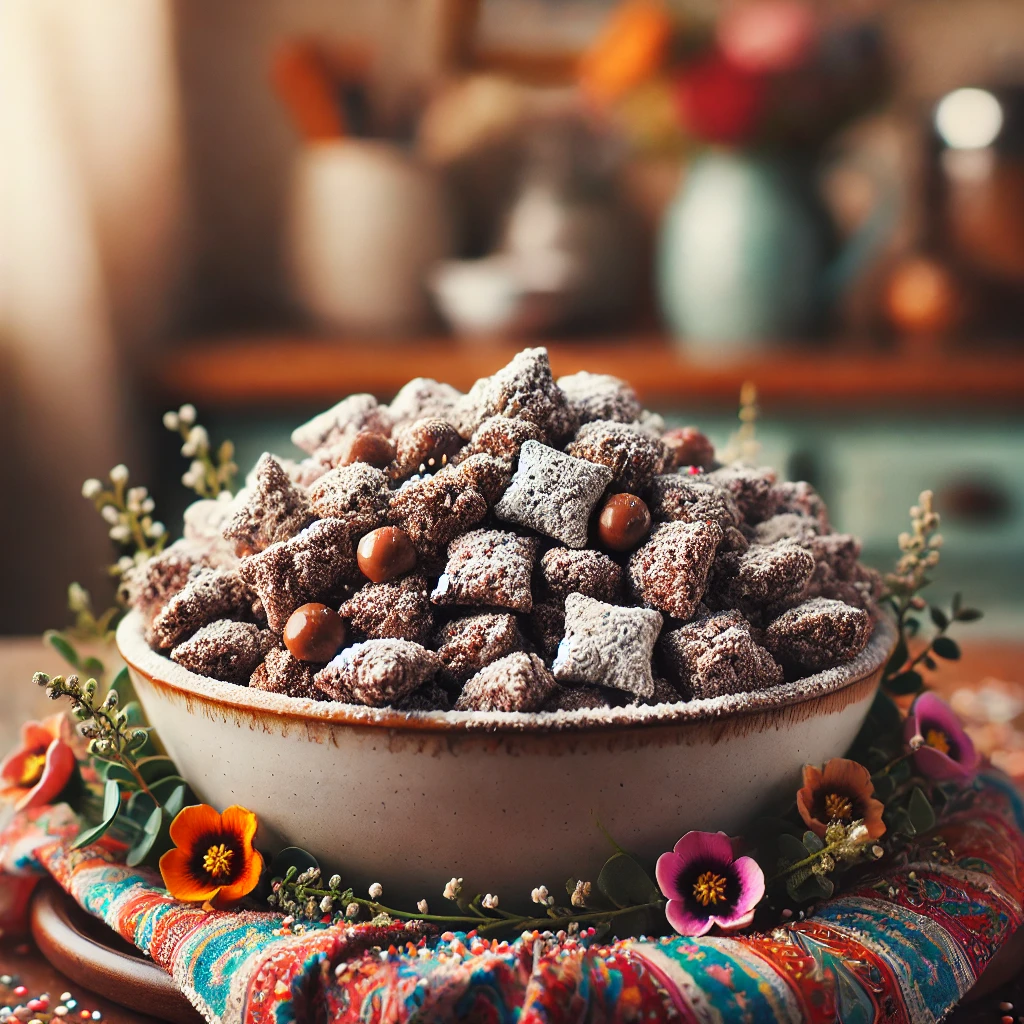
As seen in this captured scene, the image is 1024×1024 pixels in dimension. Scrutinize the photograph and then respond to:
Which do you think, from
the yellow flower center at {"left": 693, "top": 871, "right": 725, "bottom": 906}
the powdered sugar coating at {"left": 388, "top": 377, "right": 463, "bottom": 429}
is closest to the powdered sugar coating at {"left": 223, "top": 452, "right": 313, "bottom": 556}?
the powdered sugar coating at {"left": 388, "top": 377, "right": 463, "bottom": 429}

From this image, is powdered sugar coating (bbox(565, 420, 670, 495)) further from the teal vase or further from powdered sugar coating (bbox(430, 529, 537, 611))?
the teal vase

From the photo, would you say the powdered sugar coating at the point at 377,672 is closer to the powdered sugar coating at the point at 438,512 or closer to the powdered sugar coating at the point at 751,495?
the powdered sugar coating at the point at 438,512

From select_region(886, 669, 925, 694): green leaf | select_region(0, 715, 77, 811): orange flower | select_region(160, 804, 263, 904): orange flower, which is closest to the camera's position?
select_region(160, 804, 263, 904): orange flower

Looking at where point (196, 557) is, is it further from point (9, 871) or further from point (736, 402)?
point (736, 402)

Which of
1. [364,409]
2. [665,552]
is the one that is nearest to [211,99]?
[364,409]

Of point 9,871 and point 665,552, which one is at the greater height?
point 665,552

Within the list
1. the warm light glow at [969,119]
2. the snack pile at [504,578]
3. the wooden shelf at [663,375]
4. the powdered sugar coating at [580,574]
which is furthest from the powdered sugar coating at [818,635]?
the warm light glow at [969,119]
